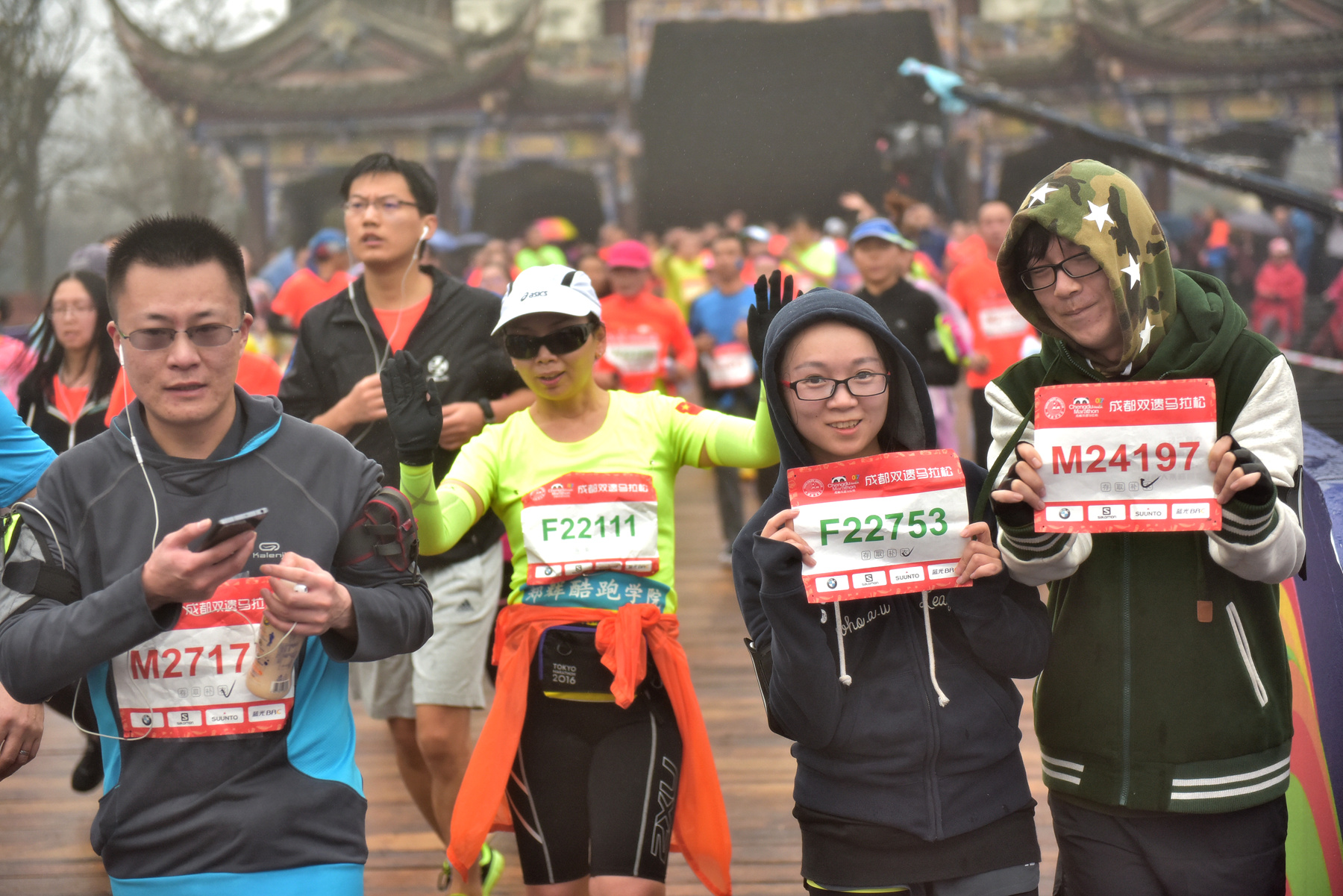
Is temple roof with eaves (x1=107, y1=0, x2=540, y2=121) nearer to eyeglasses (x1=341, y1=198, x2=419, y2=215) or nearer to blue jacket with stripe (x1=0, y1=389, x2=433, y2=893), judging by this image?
eyeglasses (x1=341, y1=198, x2=419, y2=215)

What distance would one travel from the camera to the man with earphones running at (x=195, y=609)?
7.24 feet

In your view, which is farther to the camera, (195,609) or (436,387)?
(436,387)

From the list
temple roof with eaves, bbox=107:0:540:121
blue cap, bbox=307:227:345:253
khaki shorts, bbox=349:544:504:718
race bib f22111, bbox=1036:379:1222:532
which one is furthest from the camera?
temple roof with eaves, bbox=107:0:540:121

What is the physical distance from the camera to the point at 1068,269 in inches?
99.0

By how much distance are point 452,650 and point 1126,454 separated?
229 cm

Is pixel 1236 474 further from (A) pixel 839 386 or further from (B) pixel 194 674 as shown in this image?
(B) pixel 194 674

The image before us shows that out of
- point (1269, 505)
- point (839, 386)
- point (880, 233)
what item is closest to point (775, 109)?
point (880, 233)

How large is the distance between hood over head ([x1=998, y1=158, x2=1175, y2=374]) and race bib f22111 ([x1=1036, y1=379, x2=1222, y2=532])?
15 cm

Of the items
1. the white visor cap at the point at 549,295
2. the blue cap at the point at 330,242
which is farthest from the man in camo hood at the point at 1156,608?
the blue cap at the point at 330,242

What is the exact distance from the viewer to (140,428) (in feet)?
7.48

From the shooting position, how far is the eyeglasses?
Result: 13.7 feet

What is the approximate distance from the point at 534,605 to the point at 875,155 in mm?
25676

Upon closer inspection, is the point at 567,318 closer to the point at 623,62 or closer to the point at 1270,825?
the point at 1270,825

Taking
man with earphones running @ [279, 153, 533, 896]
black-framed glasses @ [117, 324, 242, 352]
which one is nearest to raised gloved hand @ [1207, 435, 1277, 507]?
black-framed glasses @ [117, 324, 242, 352]
